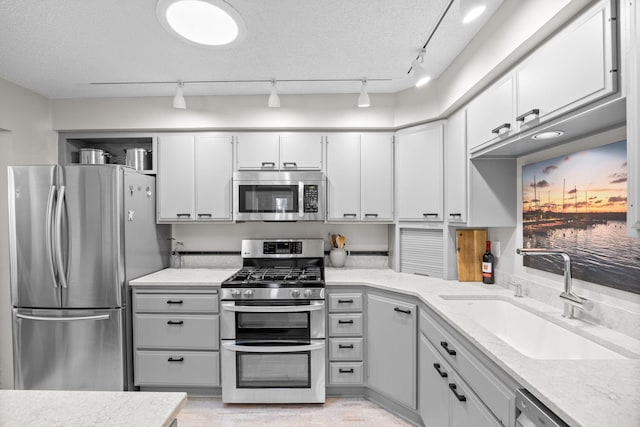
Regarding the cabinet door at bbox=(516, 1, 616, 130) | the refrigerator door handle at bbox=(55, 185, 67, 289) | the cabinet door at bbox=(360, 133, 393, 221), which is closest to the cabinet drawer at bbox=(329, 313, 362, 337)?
the cabinet door at bbox=(360, 133, 393, 221)

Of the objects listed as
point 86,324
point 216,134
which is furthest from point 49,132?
point 86,324

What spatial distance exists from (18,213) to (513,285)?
367 cm

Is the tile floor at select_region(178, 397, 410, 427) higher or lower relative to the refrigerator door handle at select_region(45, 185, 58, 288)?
lower

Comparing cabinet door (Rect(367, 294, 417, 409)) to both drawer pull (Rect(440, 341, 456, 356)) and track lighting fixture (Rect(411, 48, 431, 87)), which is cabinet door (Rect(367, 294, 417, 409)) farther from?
track lighting fixture (Rect(411, 48, 431, 87))

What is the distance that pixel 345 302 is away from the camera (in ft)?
7.89

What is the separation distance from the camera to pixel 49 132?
2820mm

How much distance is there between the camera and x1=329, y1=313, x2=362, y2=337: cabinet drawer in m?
2.39

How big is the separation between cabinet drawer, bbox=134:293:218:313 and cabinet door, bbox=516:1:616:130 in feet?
7.91

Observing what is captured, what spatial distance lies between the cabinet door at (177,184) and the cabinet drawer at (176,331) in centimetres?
91

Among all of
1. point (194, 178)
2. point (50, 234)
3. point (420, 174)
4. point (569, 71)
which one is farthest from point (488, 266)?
point (50, 234)

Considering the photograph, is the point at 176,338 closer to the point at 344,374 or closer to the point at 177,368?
the point at 177,368

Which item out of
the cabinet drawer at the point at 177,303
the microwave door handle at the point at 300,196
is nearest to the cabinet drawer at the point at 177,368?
the cabinet drawer at the point at 177,303

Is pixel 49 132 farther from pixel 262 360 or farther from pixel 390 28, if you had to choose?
pixel 390 28

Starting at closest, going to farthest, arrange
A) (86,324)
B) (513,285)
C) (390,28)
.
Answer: (390,28) → (513,285) → (86,324)
